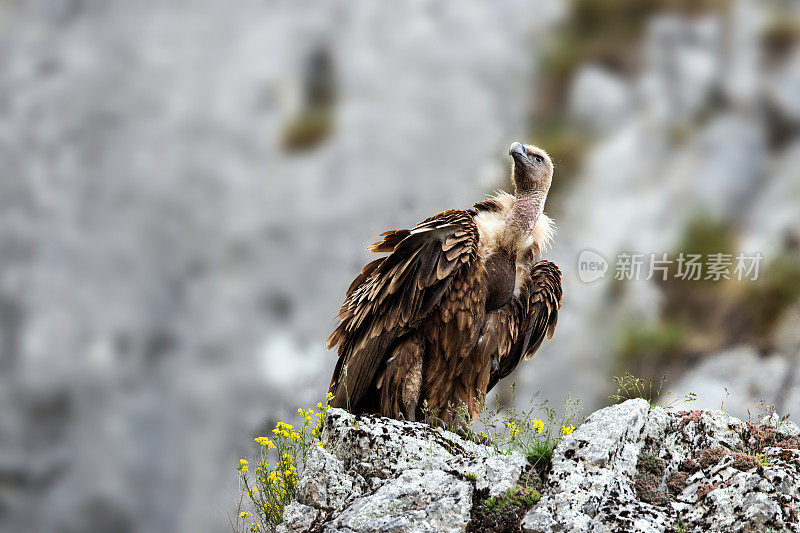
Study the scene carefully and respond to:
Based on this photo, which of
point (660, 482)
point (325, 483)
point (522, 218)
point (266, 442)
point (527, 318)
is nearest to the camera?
point (660, 482)

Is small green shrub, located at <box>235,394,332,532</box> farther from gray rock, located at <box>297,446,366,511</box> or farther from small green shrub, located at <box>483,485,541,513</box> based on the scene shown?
small green shrub, located at <box>483,485,541,513</box>

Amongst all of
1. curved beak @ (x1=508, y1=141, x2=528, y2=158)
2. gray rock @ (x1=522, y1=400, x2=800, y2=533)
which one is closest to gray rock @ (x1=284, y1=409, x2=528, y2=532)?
gray rock @ (x1=522, y1=400, x2=800, y2=533)

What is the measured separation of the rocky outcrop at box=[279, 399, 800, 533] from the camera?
4.88m

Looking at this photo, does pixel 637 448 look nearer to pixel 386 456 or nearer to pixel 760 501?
pixel 760 501

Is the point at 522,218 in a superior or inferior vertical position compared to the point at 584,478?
superior

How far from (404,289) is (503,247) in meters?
1.08

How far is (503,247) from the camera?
7.71 meters

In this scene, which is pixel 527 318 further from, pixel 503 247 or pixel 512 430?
pixel 512 430

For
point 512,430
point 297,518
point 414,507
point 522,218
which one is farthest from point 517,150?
point 297,518

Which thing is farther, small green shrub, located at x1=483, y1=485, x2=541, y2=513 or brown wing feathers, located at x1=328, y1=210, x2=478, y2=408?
brown wing feathers, located at x1=328, y1=210, x2=478, y2=408

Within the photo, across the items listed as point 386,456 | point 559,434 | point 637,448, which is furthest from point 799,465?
point 386,456

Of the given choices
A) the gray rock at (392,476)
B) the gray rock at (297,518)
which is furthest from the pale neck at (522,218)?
the gray rock at (297,518)

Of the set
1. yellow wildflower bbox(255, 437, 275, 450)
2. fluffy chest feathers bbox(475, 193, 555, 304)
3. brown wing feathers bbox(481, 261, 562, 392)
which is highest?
fluffy chest feathers bbox(475, 193, 555, 304)

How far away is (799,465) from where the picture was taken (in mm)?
4980
